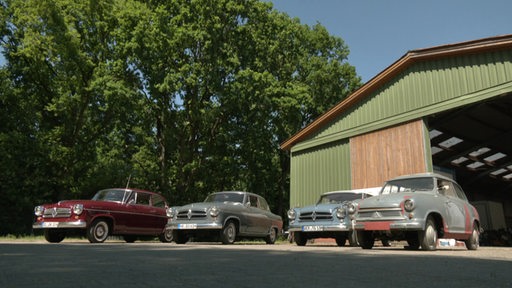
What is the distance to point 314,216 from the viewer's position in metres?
12.6

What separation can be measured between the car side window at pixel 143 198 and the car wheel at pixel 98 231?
58.1 inches

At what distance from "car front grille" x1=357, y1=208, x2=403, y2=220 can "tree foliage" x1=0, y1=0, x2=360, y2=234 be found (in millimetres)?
14972

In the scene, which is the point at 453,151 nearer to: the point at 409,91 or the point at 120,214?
the point at 409,91

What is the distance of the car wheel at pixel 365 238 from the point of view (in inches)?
426

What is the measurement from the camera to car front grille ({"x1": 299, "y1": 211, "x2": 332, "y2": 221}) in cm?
1241

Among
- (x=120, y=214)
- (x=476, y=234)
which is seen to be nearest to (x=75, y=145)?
(x=120, y=214)

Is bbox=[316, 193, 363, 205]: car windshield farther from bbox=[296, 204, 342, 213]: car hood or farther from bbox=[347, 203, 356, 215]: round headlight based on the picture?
bbox=[347, 203, 356, 215]: round headlight

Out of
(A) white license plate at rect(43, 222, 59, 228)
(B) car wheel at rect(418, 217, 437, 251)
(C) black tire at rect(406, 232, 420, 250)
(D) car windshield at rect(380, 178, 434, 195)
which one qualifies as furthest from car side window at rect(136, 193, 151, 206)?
(B) car wheel at rect(418, 217, 437, 251)

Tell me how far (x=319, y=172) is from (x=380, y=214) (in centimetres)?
934

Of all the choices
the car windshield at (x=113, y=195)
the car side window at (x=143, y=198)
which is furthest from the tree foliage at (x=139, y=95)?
the car windshield at (x=113, y=195)

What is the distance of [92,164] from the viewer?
29.0 m

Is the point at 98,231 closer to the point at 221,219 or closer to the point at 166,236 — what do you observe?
the point at 166,236

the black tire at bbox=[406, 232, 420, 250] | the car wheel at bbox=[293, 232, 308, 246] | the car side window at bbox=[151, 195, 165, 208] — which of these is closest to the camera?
the black tire at bbox=[406, 232, 420, 250]

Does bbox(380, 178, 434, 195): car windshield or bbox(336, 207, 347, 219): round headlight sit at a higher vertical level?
bbox(380, 178, 434, 195): car windshield
